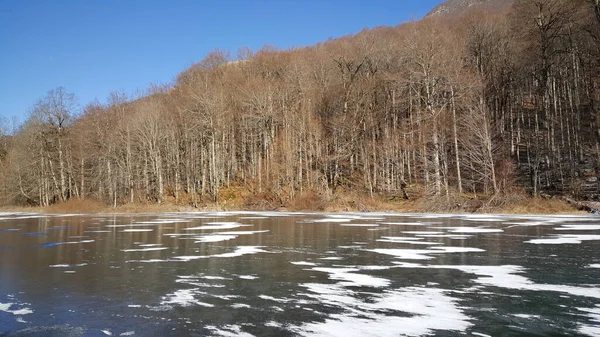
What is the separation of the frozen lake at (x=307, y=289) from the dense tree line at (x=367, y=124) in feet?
66.8

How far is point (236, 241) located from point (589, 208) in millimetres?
21228

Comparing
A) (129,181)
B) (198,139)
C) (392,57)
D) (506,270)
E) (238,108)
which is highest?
(392,57)

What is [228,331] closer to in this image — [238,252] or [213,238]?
[238,252]

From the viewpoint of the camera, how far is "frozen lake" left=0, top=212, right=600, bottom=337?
16.4 ft

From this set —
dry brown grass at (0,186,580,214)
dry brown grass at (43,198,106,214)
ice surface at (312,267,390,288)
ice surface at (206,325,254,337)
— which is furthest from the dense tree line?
ice surface at (206,325,254,337)

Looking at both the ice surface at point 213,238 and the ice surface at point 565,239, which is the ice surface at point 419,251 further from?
the ice surface at point 213,238

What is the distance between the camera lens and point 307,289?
22.9ft

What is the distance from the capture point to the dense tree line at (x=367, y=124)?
105 ft

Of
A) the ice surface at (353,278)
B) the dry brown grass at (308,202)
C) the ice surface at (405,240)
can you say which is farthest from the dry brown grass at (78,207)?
the ice surface at (353,278)

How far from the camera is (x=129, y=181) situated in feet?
160

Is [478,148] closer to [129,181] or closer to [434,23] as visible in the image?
[434,23]

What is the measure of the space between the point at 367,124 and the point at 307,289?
122 ft

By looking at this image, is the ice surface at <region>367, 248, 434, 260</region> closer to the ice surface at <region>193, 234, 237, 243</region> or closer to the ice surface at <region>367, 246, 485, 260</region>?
the ice surface at <region>367, 246, 485, 260</region>

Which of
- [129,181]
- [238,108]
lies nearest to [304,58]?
[238,108]
